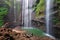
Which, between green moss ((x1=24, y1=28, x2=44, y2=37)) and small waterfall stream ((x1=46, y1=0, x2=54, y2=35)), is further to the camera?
small waterfall stream ((x1=46, y1=0, x2=54, y2=35))

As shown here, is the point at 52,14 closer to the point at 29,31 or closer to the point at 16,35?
the point at 29,31

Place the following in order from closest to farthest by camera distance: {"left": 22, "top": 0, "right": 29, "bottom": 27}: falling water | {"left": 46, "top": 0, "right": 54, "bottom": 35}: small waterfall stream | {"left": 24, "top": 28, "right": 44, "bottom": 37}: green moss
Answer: {"left": 24, "top": 28, "right": 44, "bottom": 37}: green moss < {"left": 46, "top": 0, "right": 54, "bottom": 35}: small waterfall stream < {"left": 22, "top": 0, "right": 29, "bottom": 27}: falling water

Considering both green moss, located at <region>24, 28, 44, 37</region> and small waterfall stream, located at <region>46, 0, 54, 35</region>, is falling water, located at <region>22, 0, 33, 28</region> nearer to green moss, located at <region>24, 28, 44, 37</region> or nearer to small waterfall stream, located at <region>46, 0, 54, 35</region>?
green moss, located at <region>24, 28, 44, 37</region>

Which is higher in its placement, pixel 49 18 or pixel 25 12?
pixel 25 12

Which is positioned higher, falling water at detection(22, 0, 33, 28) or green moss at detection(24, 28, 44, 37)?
falling water at detection(22, 0, 33, 28)

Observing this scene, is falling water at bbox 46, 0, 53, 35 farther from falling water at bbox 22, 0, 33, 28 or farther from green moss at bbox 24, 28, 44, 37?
falling water at bbox 22, 0, 33, 28

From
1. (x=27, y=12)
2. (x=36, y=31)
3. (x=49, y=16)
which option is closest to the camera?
(x=36, y=31)

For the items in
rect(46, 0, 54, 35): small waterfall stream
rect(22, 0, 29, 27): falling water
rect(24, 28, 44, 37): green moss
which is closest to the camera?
rect(24, 28, 44, 37): green moss

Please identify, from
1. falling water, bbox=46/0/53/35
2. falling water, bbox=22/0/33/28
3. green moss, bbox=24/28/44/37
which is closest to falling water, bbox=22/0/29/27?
falling water, bbox=22/0/33/28

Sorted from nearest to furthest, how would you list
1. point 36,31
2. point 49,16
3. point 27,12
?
1. point 36,31
2. point 49,16
3. point 27,12

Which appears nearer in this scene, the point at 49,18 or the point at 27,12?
the point at 49,18

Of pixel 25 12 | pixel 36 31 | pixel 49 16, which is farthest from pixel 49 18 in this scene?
pixel 25 12

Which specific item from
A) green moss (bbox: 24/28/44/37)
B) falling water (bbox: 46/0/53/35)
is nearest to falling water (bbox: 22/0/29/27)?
green moss (bbox: 24/28/44/37)

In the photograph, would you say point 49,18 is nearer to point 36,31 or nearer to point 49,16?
point 49,16
